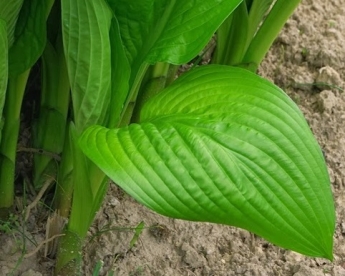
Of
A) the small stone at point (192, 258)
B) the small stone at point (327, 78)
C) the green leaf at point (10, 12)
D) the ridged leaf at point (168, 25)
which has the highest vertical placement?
the ridged leaf at point (168, 25)

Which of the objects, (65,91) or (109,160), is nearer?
(109,160)

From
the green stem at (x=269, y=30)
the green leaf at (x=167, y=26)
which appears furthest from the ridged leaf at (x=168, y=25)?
the green stem at (x=269, y=30)

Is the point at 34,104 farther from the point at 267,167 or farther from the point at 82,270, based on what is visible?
the point at 267,167

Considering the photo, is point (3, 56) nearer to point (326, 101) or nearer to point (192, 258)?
point (192, 258)

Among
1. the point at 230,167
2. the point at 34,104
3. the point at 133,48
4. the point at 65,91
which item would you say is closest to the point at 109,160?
the point at 230,167

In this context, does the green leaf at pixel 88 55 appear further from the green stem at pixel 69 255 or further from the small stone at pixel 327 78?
the small stone at pixel 327 78

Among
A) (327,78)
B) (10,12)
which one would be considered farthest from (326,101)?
(10,12)

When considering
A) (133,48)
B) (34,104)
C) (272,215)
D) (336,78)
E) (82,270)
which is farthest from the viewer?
(336,78)
